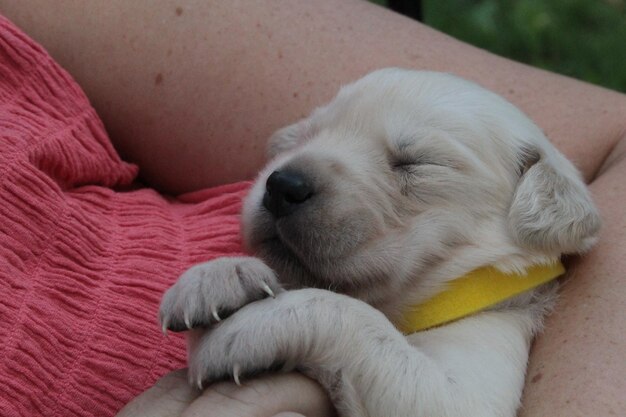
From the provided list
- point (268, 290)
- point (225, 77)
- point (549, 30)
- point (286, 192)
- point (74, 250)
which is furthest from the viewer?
point (549, 30)

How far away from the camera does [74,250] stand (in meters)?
1.96

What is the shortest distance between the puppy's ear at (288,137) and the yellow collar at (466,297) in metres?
0.50

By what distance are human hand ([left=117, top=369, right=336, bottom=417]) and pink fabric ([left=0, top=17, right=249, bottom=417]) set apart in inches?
9.4

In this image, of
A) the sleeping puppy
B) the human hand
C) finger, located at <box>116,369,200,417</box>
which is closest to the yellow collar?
the sleeping puppy

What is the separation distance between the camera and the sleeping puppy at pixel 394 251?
5.11 feet

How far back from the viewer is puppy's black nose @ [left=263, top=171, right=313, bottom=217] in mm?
1714

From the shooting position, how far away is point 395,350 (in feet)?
5.23

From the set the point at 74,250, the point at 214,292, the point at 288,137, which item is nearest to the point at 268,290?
the point at 214,292

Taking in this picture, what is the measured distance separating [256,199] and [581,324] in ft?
2.26

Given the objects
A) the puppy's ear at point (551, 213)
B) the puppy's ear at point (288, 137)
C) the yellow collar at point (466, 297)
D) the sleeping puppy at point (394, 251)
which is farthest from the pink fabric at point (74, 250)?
the puppy's ear at point (551, 213)

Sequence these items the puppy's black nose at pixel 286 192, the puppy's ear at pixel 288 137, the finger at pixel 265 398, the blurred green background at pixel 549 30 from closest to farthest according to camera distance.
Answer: the finger at pixel 265 398
the puppy's black nose at pixel 286 192
the puppy's ear at pixel 288 137
the blurred green background at pixel 549 30

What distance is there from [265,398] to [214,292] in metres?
0.20

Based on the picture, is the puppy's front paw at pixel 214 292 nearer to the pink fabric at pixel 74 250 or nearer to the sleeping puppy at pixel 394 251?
the sleeping puppy at pixel 394 251

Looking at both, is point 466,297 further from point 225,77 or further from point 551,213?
point 225,77
